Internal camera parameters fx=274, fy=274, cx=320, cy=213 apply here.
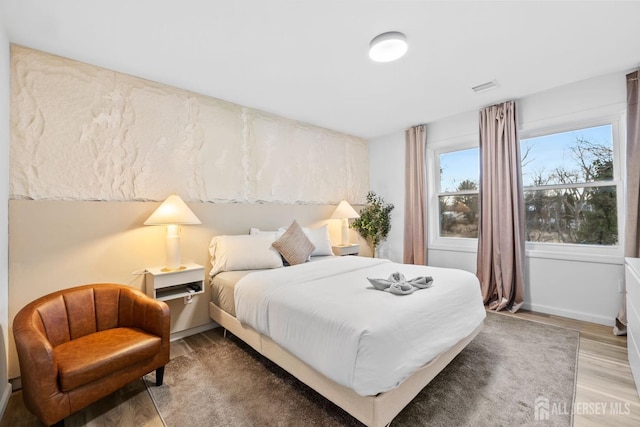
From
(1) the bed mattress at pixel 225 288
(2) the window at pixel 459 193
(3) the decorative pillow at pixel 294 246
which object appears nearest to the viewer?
(1) the bed mattress at pixel 225 288

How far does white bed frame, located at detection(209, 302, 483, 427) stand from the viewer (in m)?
1.39

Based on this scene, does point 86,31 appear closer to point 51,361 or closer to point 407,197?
point 51,361

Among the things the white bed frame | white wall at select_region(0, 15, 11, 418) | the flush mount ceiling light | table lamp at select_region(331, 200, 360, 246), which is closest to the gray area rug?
the white bed frame

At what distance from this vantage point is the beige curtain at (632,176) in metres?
2.61

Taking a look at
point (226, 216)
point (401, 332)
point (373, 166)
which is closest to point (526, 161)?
point (373, 166)

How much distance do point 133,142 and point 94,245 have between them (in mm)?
1001

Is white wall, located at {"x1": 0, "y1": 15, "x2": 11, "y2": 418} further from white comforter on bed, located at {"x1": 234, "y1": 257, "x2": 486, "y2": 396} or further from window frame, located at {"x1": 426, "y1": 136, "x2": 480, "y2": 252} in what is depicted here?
window frame, located at {"x1": 426, "y1": 136, "x2": 480, "y2": 252}

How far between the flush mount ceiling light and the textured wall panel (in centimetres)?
181

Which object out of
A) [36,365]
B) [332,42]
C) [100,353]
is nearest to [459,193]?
[332,42]

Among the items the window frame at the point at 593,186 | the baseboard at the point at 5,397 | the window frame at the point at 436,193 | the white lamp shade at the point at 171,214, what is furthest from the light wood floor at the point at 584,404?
the window frame at the point at 436,193

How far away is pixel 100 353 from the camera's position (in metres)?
1.65

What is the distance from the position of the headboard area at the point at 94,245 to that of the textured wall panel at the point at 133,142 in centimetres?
12

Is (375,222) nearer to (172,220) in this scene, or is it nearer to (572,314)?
(572,314)

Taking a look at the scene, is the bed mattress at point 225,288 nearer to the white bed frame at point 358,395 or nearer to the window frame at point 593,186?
the white bed frame at point 358,395
